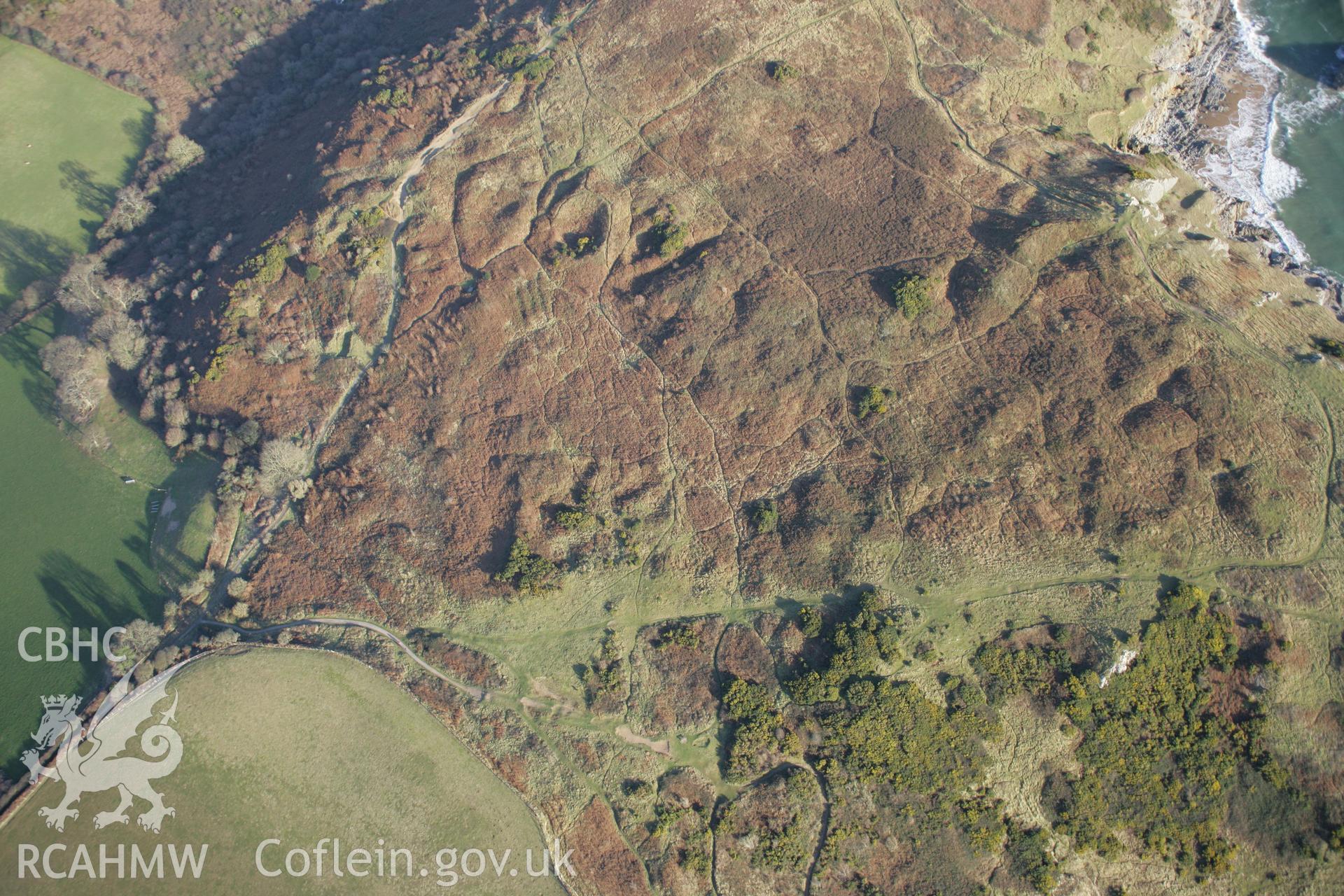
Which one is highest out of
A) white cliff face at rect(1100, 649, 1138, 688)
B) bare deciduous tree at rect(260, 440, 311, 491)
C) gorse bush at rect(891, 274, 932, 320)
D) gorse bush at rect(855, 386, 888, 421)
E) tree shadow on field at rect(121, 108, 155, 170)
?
tree shadow on field at rect(121, 108, 155, 170)

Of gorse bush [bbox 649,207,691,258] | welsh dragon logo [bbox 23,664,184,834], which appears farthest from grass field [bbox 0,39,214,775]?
gorse bush [bbox 649,207,691,258]

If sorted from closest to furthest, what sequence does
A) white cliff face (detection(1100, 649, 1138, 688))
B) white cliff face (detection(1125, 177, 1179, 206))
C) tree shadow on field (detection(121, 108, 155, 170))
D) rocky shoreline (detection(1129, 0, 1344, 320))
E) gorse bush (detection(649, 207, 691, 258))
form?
white cliff face (detection(1100, 649, 1138, 688))
white cliff face (detection(1125, 177, 1179, 206))
gorse bush (detection(649, 207, 691, 258))
rocky shoreline (detection(1129, 0, 1344, 320))
tree shadow on field (detection(121, 108, 155, 170))

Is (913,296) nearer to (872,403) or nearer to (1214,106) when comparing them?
(872,403)

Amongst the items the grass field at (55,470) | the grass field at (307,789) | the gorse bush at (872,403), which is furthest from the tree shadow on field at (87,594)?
the gorse bush at (872,403)

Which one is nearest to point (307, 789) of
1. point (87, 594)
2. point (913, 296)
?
point (87, 594)

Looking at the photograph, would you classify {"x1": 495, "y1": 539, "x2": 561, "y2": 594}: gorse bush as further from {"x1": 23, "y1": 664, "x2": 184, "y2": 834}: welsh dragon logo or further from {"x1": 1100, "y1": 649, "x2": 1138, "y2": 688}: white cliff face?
{"x1": 1100, "y1": 649, "x2": 1138, "y2": 688}: white cliff face
